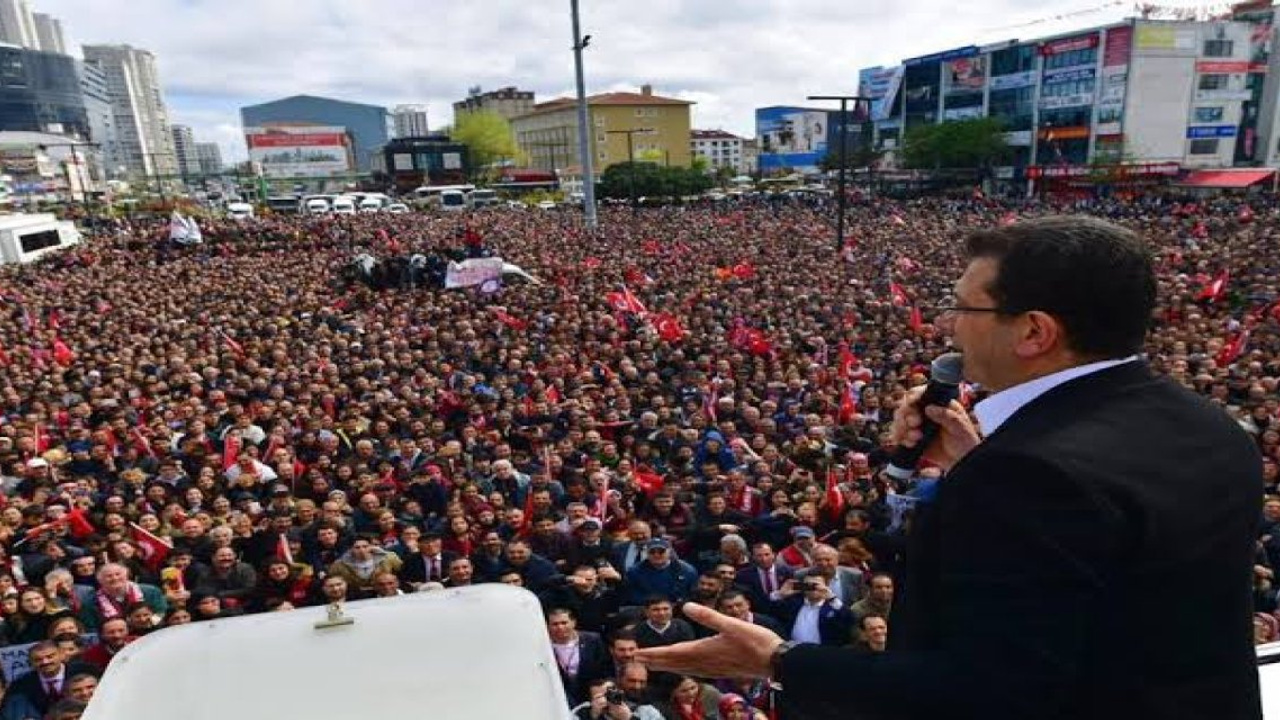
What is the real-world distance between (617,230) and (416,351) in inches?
796

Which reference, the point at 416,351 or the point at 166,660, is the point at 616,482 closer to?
the point at 166,660

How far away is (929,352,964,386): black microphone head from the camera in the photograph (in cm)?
179

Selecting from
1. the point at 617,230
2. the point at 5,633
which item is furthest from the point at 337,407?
the point at 617,230

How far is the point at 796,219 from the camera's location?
115 feet

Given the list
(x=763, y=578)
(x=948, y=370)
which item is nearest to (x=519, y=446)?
(x=763, y=578)

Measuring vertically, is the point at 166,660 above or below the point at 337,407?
above

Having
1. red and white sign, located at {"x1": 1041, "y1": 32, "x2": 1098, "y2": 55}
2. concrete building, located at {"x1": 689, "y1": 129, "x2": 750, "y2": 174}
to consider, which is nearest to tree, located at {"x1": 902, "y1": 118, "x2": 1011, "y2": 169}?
red and white sign, located at {"x1": 1041, "y1": 32, "x2": 1098, "y2": 55}

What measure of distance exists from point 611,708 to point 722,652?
3486mm

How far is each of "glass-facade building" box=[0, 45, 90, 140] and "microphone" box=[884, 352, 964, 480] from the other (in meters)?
159

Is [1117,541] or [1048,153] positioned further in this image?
[1048,153]

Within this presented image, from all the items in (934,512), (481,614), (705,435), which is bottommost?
(705,435)

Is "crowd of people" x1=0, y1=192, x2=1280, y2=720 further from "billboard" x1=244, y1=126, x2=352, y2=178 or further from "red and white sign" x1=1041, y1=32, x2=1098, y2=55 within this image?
"billboard" x1=244, y1=126, x2=352, y2=178

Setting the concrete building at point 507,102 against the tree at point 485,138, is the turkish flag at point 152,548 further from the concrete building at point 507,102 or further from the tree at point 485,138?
the concrete building at point 507,102

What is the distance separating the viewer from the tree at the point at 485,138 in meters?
97.3
